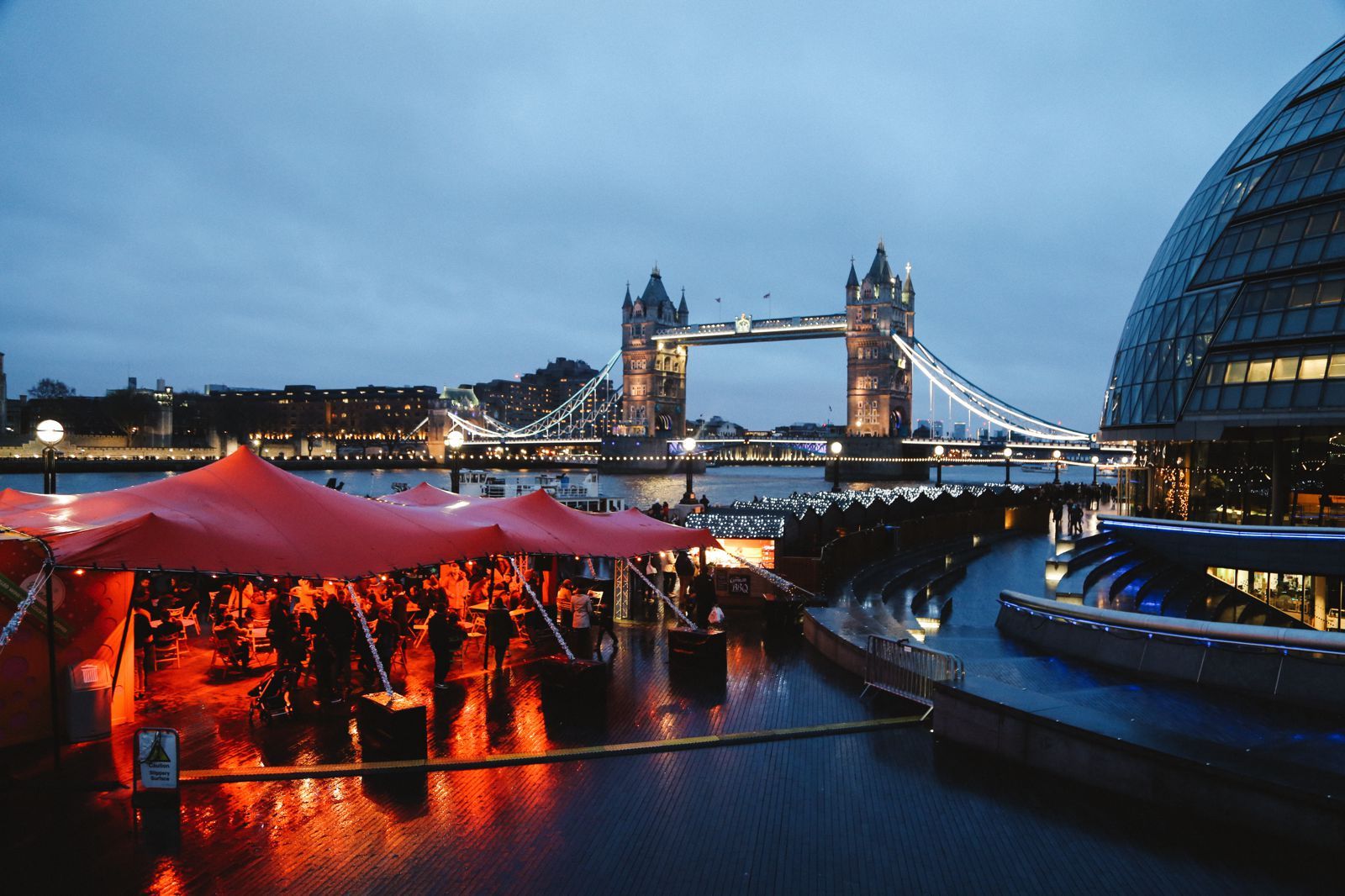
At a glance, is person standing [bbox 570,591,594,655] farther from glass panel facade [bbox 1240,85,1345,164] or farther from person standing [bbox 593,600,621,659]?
glass panel facade [bbox 1240,85,1345,164]

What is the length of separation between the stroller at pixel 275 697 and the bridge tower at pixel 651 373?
159414 millimetres

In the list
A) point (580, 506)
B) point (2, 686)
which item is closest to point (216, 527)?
point (2, 686)

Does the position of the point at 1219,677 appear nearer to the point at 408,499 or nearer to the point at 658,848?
the point at 658,848

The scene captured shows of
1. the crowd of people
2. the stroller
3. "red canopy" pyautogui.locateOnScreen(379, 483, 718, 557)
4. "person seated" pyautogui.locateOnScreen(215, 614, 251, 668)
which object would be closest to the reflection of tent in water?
the crowd of people

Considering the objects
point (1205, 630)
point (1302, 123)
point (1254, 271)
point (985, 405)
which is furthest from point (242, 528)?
point (985, 405)

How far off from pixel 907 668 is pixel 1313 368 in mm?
17953

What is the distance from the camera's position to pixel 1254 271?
25.7 metres

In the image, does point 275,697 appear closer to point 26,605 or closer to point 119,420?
point 26,605

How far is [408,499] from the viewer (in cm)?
2133

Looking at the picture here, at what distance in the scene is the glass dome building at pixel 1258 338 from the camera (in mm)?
23734

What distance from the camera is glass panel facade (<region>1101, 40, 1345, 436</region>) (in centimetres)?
2406

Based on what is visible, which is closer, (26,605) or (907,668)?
(26,605)

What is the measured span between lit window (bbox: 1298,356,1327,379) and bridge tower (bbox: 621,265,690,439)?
148946 mm

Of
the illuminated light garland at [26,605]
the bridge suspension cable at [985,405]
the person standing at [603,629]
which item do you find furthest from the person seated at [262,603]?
the bridge suspension cable at [985,405]
